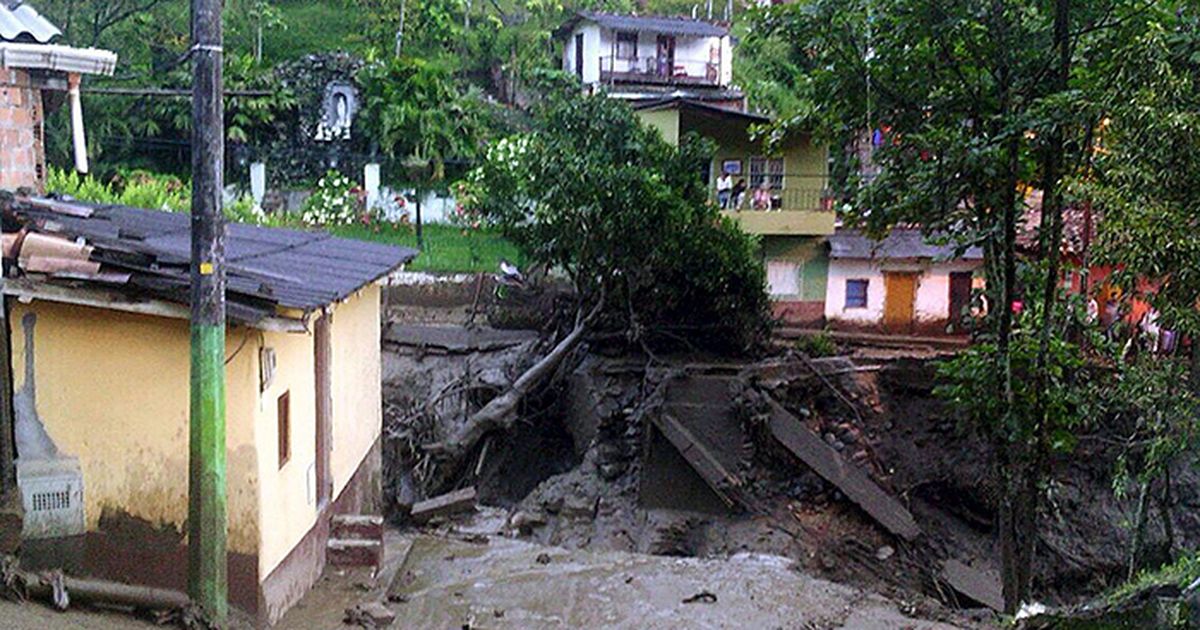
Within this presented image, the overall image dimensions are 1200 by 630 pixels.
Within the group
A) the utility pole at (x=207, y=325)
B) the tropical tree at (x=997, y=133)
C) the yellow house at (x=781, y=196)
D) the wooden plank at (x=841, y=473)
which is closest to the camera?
the utility pole at (x=207, y=325)

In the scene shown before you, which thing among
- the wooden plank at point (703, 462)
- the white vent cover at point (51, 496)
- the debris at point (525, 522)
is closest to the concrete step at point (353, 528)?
the white vent cover at point (51, 496)

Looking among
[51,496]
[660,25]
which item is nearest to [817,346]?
[51,496]

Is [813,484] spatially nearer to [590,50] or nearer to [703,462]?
[703,462]

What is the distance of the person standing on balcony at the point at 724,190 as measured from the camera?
28.9 metres

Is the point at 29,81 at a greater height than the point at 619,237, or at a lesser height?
greater

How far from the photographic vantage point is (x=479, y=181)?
79.7 feet

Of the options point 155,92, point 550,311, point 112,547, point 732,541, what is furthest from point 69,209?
point 550,311

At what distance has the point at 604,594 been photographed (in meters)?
13.6

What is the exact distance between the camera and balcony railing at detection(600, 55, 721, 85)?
4494cm

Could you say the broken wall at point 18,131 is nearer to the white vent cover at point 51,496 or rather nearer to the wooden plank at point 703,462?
the white vent cover at point 51,496

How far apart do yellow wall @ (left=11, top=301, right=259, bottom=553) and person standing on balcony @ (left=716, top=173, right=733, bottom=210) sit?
21.1 meters

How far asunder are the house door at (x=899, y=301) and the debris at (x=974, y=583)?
11083 millimetres

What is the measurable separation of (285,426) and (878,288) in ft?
74.1

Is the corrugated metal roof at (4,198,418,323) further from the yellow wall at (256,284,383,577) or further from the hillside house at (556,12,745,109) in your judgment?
the hillside house at (556,12,745,109)
